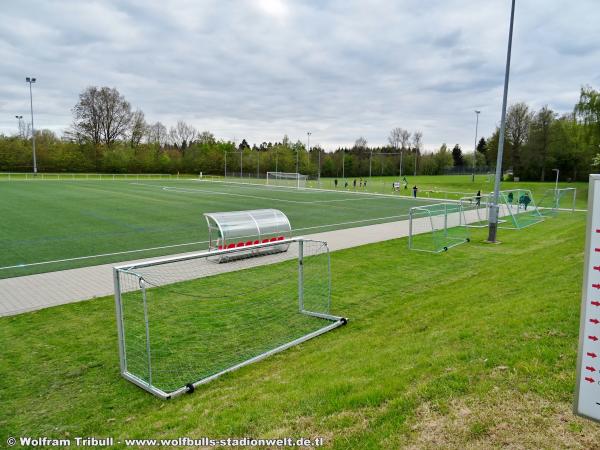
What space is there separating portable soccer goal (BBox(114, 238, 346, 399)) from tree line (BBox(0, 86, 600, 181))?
50.9 metres

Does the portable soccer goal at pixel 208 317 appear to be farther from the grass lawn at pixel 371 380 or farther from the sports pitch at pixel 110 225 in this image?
the sports pitch at pixel 110 225

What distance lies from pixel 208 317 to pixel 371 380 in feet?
14.3

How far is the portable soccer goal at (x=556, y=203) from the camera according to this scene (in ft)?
87.6

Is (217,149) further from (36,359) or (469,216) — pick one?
(36,359)

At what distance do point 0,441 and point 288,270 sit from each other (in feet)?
26.4

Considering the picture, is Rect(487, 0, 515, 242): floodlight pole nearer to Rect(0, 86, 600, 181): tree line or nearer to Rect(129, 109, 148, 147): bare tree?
Rect(0, 86, 600, 181): tree line

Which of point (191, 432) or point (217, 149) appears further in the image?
point (217, 149)

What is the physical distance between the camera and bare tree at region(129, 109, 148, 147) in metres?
89.0

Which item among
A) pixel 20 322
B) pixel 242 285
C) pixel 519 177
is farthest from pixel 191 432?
pixel 519 177

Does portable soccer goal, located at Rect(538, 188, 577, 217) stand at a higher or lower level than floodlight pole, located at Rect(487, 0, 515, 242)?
lower

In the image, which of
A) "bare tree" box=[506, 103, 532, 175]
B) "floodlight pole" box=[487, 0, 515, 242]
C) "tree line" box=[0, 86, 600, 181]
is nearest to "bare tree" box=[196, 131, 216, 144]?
"tree line" box=[0, 86, 600, 181]

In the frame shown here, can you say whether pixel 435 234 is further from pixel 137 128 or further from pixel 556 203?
pixel 137 128

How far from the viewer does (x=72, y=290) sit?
10062 millimetres

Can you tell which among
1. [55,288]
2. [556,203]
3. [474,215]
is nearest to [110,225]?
[55,288]
